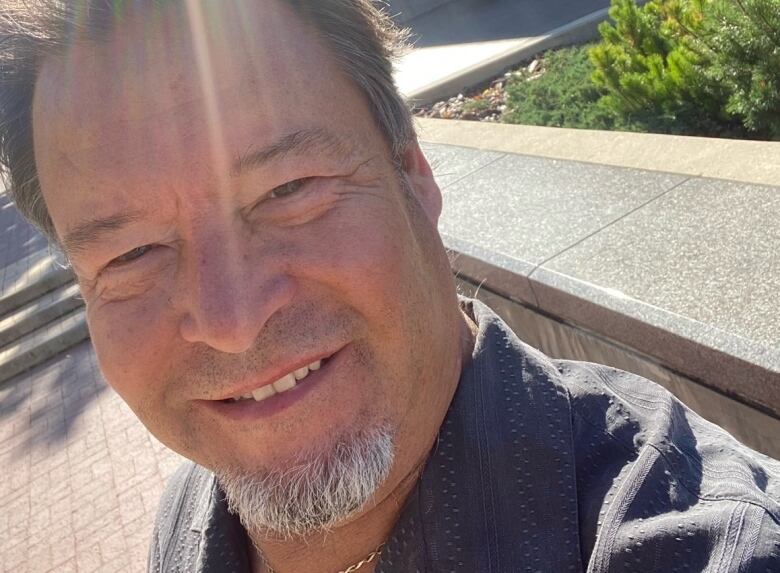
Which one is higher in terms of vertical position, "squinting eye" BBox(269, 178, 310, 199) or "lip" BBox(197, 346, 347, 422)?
"squinting eye" BBox(269, 178, 310, 199)

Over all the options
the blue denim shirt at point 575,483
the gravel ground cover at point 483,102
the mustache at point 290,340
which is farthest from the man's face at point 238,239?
the gravel ground cover at point 483,102

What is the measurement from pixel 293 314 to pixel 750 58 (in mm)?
3989

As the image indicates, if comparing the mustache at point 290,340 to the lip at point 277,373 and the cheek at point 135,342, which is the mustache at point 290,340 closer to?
the lip at point 277,373

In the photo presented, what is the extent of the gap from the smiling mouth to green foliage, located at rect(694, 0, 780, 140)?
3797 mm

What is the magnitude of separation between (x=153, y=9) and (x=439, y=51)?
10827 millimetres

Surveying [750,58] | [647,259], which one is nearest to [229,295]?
[647,259]

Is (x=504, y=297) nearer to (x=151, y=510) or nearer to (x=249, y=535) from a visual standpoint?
(x=249, y=535)

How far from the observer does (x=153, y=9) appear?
4.80ft

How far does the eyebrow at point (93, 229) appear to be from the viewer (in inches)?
57.7

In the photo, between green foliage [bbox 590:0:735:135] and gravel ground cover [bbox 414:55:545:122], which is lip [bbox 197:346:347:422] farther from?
gravel ground cover [bbox 414:55:545:122]

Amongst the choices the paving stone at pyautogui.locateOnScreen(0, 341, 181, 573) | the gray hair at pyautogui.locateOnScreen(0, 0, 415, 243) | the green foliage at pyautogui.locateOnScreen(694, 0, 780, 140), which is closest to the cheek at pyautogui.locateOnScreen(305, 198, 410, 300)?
the gray hair at pyautogui.locateOnScreen(0, 0, 415, 243)

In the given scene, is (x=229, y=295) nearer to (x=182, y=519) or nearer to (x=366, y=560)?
(x=366, y=560)

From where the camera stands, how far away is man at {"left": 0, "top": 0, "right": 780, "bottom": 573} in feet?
4.47

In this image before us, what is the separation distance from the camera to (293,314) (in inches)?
55.9
